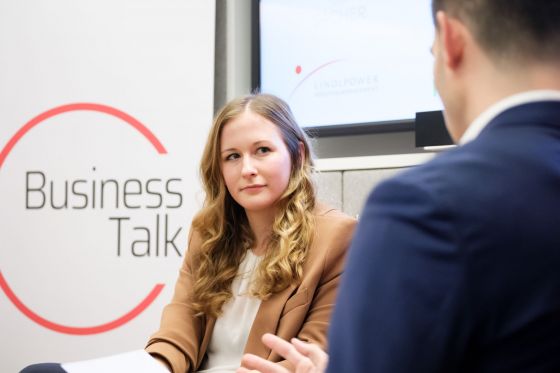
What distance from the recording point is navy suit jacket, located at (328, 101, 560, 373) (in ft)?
1.70

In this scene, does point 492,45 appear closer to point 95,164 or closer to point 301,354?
point 301,354

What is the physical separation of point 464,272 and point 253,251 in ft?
4.25

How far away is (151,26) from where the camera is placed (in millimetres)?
2588

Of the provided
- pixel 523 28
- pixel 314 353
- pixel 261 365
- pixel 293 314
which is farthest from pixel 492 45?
pixel 293 314

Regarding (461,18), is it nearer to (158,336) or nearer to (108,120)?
(158,336)

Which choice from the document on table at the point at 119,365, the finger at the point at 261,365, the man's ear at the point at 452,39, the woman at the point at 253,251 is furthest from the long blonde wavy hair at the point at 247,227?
the man's ear at the point at 452,39

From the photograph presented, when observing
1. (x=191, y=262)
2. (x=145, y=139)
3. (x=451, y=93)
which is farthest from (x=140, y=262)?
(x=451, y=93)

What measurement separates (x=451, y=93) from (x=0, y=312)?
2.33m

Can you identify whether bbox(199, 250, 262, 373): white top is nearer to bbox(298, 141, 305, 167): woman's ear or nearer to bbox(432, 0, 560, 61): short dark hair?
bbox(298, 141, 305, 167): woman's ear

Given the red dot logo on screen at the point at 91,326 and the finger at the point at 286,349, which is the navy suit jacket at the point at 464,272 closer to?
the finger at the point at 286,349

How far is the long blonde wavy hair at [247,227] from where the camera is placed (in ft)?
5.34

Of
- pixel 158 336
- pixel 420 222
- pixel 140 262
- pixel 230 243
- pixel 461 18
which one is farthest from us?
pixel 140 262

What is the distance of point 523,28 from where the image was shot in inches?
23.4

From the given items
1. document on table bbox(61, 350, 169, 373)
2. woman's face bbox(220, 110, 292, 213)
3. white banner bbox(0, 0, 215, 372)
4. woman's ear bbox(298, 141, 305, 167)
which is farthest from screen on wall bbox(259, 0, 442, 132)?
document on table bbox(61, 350, 169, 373)
